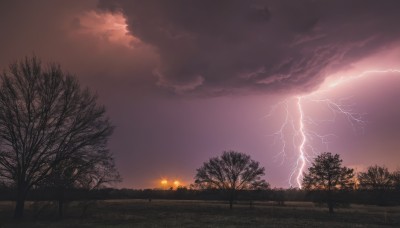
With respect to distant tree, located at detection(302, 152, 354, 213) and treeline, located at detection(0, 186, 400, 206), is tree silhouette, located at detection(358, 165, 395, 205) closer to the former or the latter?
treeline, located at detection(0, 186, 400, 206)

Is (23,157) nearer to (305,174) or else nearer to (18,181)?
(18,181)

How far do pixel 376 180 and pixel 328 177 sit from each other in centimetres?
2957

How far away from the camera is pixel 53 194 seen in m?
30.9

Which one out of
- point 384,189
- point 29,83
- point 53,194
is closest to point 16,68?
point 29,83

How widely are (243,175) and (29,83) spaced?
4226 centimetres

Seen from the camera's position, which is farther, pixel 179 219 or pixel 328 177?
pixel 328 177

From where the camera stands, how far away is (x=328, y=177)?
1950 inches

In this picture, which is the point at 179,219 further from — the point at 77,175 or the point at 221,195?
the point at 221,195

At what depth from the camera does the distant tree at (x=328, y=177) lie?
48938 mm

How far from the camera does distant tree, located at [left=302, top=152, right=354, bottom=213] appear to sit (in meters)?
48.9

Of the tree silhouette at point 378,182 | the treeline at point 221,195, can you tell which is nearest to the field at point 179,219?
the treeline at point 221,195

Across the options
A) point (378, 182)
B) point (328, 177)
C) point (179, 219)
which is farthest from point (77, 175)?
point (378, 182)

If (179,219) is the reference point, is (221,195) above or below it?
above

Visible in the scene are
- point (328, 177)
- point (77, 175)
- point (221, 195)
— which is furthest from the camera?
point (221, 195)
